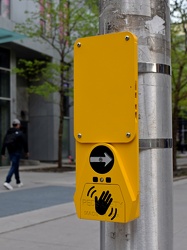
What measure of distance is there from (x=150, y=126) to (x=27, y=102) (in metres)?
25.0

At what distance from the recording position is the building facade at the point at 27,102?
22500 millimetres

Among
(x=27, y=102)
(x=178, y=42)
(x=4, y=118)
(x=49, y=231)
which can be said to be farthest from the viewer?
(x=27, y=102)

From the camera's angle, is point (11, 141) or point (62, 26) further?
point (62, 26)

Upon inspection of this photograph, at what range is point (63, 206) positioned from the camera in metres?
9.55

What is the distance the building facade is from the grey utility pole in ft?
62.5

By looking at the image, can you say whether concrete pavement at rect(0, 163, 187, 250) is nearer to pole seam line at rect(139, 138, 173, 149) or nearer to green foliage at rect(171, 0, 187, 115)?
pole seam line at rect(139, 138, 173, 149)

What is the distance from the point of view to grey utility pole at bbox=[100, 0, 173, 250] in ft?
8.10

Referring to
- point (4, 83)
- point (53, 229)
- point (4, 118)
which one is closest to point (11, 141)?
point (53, 229)

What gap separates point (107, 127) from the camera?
2459mm

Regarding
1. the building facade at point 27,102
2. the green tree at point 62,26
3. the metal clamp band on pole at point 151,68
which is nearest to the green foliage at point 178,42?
the green tree at point 62,26

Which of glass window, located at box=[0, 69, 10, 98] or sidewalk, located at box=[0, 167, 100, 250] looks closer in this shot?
sidewalk, located at box=[0, 167, 100, 250]

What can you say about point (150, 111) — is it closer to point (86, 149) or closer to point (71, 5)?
point (86, 149)

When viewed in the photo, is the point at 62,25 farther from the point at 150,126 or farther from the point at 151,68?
the point at 150,126

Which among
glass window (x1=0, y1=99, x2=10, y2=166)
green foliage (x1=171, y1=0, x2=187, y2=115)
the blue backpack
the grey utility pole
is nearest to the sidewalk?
the blue backpack
